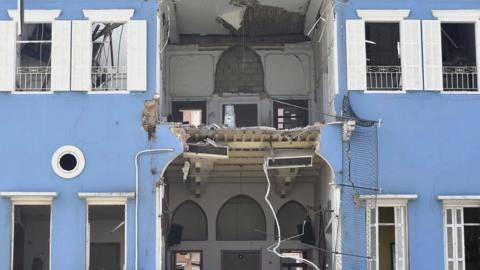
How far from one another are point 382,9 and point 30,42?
8.23 meters

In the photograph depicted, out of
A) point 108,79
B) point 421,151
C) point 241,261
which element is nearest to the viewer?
point 421,151

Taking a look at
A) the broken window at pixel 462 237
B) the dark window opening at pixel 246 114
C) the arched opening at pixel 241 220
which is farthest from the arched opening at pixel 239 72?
the broken window at pixel 462 237

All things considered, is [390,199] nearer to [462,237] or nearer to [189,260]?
[462,237]

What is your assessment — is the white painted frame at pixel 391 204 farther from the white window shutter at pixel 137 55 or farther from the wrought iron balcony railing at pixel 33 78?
the wrought iron balcony railing at pixel 33 78

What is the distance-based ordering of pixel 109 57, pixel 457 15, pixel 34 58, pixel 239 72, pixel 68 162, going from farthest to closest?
pixel 239 72, pixel 109 57, pixel 34 58, pixel 457 15, pixel 68 162

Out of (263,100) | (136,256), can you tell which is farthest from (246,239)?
(136,256)

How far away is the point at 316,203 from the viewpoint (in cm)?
2491

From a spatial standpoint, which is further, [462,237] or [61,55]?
[61,55]

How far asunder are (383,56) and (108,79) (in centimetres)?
674

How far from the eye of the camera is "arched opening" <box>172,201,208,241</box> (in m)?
25.6

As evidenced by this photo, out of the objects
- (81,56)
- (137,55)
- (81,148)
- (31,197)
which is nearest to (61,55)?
(81,56)

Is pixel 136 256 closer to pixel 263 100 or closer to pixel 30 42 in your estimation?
pixel 30 42

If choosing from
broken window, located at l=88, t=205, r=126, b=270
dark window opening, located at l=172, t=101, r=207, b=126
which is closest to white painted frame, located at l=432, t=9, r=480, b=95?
dark window opening, located at l=172, t=101, r=207, b=126

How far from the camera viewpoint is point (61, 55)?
21.1 metres
